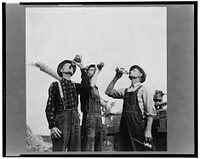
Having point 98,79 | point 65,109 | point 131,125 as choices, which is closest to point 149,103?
point 131,125

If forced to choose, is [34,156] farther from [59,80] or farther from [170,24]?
[170,24]

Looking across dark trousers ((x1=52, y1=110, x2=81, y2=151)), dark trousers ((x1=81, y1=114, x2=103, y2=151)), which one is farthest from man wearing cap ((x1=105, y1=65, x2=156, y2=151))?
dark trousers ((x1=52, y1=110, x2=81, y2=151))

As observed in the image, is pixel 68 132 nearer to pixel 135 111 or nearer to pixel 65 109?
pixel 65 109

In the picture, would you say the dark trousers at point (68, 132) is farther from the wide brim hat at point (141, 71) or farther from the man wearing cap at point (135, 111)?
the wide brim hat at point (141, 71)

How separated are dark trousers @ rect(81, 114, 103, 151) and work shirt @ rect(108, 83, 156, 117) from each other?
0.18 metres

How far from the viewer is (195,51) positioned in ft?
7.61

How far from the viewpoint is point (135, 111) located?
2346mm

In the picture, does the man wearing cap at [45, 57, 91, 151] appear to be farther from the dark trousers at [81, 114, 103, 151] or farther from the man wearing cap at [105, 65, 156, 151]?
the man wearing cap at [105, 65, 156, 151]

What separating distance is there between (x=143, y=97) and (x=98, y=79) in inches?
12.0

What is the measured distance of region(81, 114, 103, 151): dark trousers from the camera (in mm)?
2342

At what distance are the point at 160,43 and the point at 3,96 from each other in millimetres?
1046

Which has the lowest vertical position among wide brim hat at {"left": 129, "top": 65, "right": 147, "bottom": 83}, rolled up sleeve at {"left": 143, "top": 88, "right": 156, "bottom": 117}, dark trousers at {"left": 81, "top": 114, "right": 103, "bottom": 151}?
dark trousers at {"left": 81, "top": 114, "right": 103, "bottom": 151}

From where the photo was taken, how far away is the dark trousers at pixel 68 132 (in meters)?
2.34

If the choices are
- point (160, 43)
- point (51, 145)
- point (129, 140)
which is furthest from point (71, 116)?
point (160, 43)
